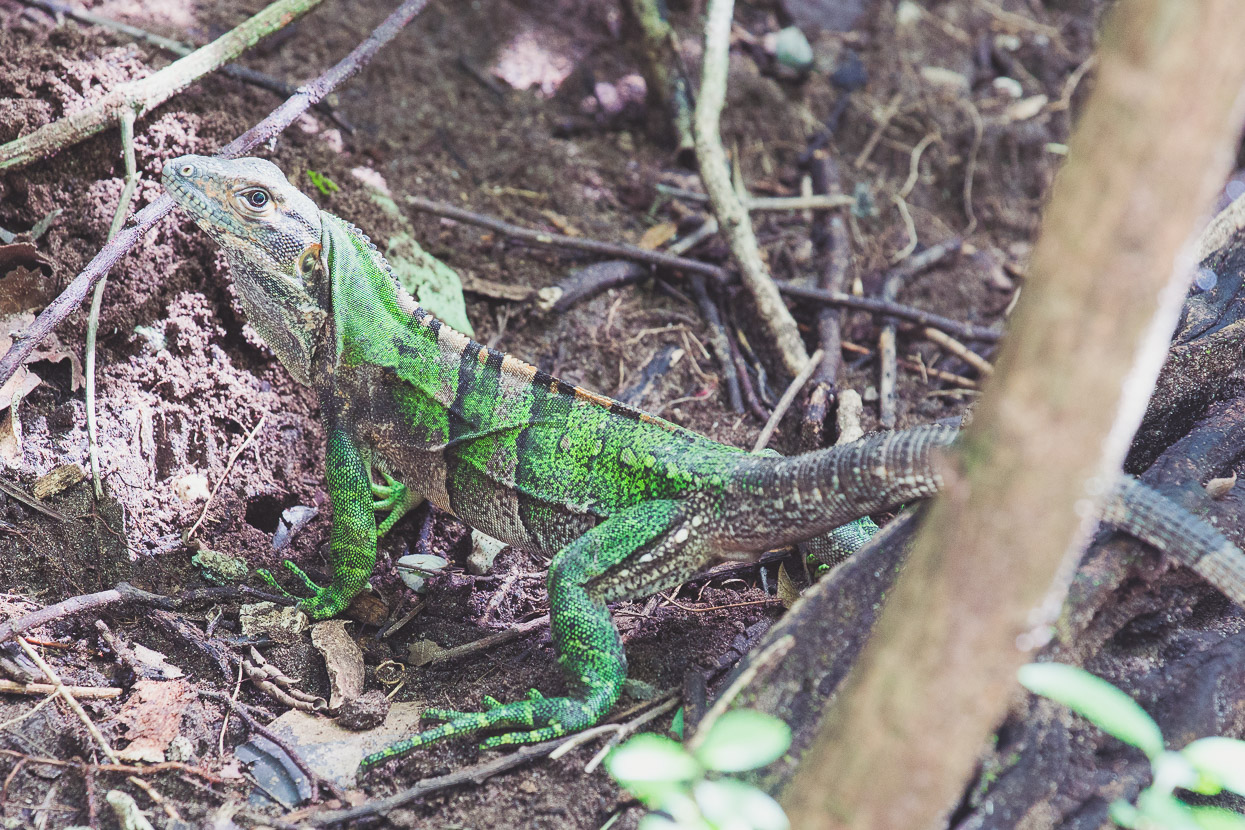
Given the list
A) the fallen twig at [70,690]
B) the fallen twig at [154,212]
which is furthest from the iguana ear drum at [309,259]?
the fallen twig at [70,690]

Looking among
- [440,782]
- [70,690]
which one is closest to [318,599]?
[70,690]

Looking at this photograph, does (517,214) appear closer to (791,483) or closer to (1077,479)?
(791,483)

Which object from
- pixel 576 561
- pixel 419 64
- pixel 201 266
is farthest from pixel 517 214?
pixel 576 561

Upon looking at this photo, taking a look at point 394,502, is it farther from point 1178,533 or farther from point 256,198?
point 1178,533

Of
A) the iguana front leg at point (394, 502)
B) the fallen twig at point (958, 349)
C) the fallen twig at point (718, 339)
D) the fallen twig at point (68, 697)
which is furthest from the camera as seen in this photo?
the fallen twig at point (958, 349)

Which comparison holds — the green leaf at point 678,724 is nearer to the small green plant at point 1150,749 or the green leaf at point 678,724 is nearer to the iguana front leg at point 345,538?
the small green plant at point 1150,749
